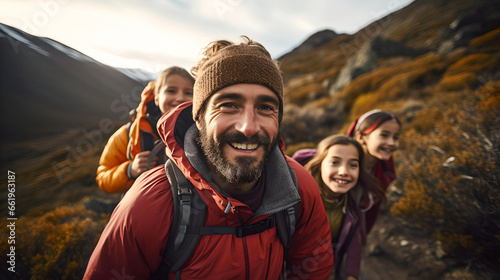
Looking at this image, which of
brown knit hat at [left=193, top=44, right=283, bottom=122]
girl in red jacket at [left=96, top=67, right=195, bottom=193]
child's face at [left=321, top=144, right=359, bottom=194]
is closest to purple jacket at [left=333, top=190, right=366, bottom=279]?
child's face at [left=321, top=144, right=359, bottom=194]

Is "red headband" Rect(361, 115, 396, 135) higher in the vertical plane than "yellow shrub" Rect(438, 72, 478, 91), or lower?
lower

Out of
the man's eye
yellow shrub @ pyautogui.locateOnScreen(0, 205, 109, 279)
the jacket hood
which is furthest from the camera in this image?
yellow shrub @ pyautogui.locateOnScreen(0, 205, 109, 279)

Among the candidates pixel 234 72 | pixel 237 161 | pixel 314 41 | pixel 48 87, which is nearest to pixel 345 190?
pixel 237 161

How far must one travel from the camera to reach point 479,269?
3.52 meters

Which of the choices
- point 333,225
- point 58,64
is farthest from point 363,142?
point 58,64

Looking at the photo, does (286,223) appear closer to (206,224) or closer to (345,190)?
(206,224)

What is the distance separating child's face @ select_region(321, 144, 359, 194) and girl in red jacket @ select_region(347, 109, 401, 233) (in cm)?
83

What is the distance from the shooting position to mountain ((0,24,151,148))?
4629 mm

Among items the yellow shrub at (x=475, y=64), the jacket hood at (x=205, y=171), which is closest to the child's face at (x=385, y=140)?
the jacket hood at (x=205, y=171)

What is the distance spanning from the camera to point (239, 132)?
1490 mm

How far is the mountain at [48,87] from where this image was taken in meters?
4.63

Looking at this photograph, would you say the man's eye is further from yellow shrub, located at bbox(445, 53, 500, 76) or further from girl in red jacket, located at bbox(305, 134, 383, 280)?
yellow shrub, located at bbox(445, 53, 500, 76)

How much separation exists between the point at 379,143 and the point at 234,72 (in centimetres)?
271

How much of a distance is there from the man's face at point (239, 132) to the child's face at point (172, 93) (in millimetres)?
1372
